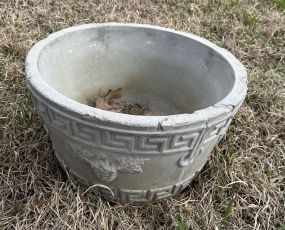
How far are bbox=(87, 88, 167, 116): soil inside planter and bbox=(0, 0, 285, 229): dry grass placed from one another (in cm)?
35

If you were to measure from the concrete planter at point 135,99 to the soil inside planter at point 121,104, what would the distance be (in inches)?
1.3

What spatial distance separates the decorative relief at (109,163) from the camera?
1439 mm

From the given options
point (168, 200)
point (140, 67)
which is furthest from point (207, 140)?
point (140, 67)

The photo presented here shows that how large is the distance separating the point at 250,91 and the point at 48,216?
1471 mm

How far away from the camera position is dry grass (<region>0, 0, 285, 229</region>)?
169cm

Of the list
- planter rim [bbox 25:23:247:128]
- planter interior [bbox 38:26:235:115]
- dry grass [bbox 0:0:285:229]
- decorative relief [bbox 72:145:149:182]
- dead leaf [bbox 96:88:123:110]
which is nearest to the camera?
planter rim [bbox 25:23:247:128]

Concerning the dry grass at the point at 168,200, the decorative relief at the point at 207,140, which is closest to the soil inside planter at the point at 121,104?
the dry grass at the point at 168,200

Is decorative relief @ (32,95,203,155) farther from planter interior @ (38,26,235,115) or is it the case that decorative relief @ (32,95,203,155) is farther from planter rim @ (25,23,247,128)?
planter interior @ (38,26,235,115)

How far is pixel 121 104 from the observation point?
7.01ft

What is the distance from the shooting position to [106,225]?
166 cm

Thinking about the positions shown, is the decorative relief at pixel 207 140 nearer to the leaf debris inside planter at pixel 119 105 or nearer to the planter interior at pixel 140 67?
the planter interior at pixel 140 67

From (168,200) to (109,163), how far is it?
49 centimetres

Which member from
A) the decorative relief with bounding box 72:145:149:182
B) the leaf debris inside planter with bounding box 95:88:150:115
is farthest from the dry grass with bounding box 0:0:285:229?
the leaf debris inside planter with bounding box 95:88:150:115

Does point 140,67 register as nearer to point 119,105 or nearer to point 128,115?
point 119,105
